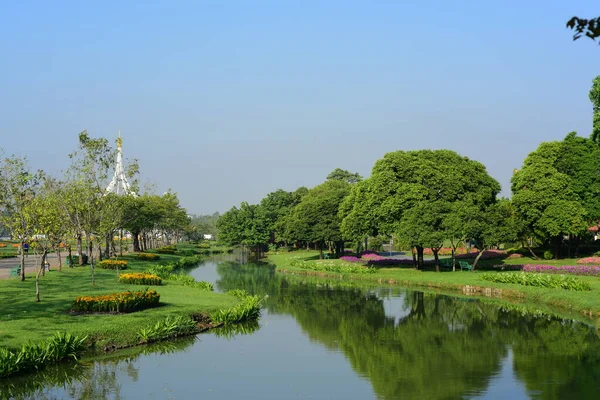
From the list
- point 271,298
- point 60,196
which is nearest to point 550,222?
point 271,298

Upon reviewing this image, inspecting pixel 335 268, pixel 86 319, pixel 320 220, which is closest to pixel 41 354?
pixel 86 319

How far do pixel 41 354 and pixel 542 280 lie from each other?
2993 cm

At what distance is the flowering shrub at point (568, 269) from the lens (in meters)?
41.4

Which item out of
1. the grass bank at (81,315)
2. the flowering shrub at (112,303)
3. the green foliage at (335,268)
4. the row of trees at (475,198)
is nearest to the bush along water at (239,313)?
the grass bank at (81,315)

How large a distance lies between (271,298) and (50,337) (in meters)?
Answer: 21.2

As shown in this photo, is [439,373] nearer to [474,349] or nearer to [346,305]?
[474,349]

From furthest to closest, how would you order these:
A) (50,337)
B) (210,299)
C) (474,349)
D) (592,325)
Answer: (210,299) → (592,325) → (474,349) → (50,337)

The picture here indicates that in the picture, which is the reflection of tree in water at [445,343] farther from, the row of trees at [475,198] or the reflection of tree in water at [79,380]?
the row of trees at [475,198]

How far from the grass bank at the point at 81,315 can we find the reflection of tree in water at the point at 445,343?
564cm

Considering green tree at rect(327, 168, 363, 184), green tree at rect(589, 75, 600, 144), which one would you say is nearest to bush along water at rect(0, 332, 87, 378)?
green tree at rect(589, 75, 600, 144)

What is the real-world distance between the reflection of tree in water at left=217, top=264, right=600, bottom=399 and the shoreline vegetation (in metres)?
4.63

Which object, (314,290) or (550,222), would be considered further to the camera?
(550,222)

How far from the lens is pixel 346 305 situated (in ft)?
121

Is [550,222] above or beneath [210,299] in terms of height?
above
